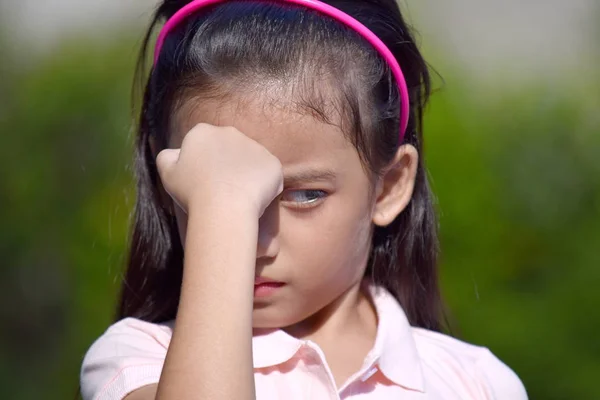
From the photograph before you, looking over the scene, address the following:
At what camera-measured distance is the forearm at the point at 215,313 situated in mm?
1637

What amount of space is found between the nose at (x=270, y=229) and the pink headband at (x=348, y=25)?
45 cm

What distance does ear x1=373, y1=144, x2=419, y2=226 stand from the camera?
7.40ft

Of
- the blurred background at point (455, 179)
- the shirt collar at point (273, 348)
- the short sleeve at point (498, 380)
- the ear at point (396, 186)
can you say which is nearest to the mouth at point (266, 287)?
the shirt collar at point (273, 348)

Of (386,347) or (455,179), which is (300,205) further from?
(455,179)

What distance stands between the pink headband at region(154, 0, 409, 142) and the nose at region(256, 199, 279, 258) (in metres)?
0.45

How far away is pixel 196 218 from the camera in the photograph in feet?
5.81

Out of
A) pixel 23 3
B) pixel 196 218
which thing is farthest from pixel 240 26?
pixel 23 3

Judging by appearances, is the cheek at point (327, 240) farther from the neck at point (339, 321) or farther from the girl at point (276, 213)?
the neck at point (339, 321)

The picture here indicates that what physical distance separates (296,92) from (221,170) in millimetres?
271

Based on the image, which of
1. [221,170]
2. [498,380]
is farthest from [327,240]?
[498,380]

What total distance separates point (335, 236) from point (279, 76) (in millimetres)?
361

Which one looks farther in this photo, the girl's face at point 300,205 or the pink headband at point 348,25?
the pink headband at point 348,25

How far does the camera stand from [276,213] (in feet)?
6.42

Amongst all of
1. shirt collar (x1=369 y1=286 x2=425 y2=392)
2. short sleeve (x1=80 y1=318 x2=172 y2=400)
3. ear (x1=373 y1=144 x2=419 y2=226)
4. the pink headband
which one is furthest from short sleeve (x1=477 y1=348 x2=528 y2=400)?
short sleeve (x1=80 y1=318 x2=172 y2=400)
